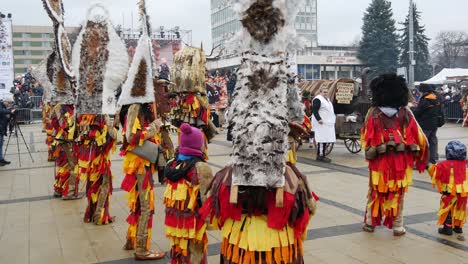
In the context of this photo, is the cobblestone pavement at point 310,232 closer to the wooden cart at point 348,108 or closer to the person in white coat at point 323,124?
the person in white coat at point 323,124

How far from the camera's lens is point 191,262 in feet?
14.0

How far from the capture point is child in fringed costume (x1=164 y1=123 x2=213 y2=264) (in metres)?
4.15

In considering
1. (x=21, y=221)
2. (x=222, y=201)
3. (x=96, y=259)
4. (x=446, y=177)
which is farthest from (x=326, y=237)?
(x=21, y=221)

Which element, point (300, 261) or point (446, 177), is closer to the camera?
point (300, 261)

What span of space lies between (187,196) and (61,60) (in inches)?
218

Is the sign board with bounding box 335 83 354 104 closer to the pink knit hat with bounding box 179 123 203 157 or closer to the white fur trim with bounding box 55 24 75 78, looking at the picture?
the white fur trim with bounding box 55 24 75 78

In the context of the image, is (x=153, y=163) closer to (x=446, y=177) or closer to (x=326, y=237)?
(x=326, y=237)

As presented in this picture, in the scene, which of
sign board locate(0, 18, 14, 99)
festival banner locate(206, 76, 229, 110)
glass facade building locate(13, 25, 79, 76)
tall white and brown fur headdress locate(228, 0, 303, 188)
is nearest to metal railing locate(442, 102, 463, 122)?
festival banner locate(206, 76, 229, 110)

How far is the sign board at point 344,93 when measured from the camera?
14.5 meters

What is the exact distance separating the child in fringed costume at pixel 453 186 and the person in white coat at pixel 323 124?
6.23 m

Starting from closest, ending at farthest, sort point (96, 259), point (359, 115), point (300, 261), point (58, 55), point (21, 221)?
point (300, 261)
point (96, 259)
point (21, 221)
point (58, 55)
point (359, 115)

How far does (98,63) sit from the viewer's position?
700 centimetres

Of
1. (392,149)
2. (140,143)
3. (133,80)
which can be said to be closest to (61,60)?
(133,80)

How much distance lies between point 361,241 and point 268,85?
3.66 meters
